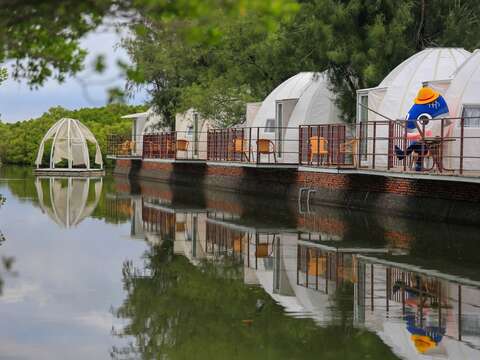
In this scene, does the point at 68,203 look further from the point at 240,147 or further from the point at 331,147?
the point at 331,147

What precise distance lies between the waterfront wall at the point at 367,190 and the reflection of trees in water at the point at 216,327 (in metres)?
9.22

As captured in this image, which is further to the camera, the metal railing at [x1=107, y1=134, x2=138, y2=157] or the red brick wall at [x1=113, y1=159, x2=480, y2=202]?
the metal railing at [x1=107, y1=134, x2=138, y2=157]

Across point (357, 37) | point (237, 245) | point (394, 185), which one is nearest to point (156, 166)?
point (357, 37)

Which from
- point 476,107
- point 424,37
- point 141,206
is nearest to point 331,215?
point 476,107

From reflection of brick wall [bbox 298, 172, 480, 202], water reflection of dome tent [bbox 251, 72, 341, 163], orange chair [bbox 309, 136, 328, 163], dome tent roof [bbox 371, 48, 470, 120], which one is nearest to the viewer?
reflection of brick wall [bbox 298, 172, 480, 202]

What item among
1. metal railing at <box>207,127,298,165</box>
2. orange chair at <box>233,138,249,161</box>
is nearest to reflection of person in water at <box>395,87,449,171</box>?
metal railing at <box>207,127,298,165</box>

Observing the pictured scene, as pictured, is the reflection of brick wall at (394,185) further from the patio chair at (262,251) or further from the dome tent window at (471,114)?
the patio chair at (262,251)

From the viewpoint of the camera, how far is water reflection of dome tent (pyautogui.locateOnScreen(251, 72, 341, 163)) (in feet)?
106

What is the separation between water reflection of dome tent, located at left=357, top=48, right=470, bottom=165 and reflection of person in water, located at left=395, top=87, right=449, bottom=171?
262cm

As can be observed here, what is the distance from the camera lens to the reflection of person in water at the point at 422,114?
22.5 m

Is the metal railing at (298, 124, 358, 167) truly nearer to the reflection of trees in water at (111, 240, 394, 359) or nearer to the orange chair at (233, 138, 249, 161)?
the orange chair at (233, 138, 249, 161)

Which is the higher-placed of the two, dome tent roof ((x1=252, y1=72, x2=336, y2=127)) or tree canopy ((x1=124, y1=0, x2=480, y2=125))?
tree canopy ((x1=124, y1=0, x2=480, y2=125))

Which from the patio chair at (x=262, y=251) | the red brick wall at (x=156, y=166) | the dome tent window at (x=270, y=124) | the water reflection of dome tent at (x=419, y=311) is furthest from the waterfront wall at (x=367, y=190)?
the water reflection of dome tent at (x=419, y=311)

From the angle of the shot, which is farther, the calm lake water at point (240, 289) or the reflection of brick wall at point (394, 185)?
the reflection of brick wall at point (394, 185)
